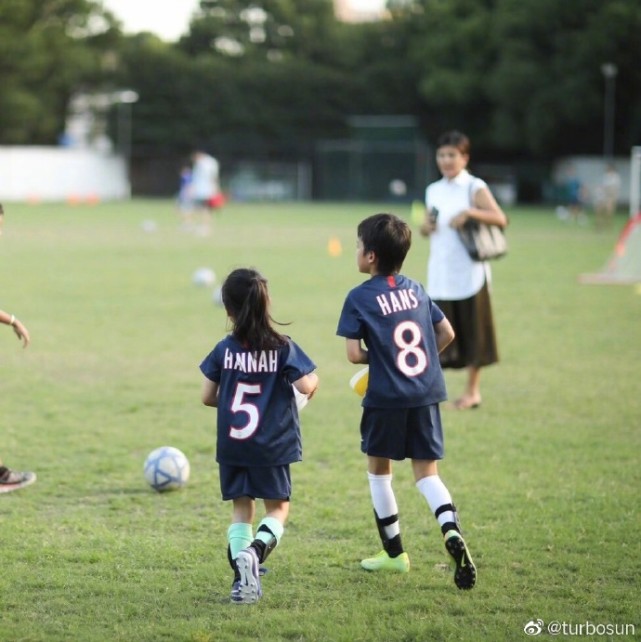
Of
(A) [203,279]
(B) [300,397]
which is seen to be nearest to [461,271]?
(B) [300,397]

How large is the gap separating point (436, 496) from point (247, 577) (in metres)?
0.93

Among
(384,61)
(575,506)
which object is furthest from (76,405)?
(384,61)

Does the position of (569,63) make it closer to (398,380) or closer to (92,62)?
(92,62)

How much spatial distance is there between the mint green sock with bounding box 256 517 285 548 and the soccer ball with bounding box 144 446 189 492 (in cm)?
172

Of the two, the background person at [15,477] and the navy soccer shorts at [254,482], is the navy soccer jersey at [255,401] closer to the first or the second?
the navy soccer shorts at [254,482]

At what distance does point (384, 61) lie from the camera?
5966cm

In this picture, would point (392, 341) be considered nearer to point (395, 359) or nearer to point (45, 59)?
point (395, 359)

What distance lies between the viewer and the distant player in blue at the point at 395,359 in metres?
4.81

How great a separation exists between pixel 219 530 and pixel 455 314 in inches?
140

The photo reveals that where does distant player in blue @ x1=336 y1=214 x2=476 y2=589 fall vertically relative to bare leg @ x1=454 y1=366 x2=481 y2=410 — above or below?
above

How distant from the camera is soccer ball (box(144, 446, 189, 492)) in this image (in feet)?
20.8

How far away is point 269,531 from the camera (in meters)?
4.67

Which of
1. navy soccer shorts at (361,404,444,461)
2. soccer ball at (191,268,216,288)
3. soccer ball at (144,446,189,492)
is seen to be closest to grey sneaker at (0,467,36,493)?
soccer ball at (144,446,189,492)

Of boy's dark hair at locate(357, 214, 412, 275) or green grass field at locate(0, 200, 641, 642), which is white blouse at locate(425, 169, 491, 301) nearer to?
green grass field at locate(0, 200, 641, 642)
